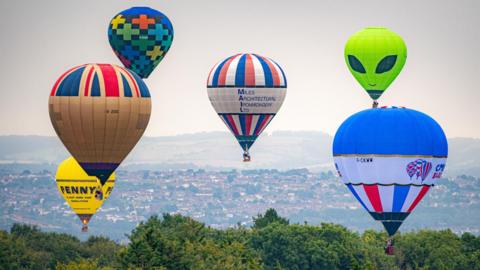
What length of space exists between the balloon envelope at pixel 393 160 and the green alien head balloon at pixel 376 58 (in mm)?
13009

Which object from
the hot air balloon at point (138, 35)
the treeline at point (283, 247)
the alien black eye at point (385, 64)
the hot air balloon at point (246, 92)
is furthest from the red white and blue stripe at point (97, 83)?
the treeline at point (283, 247)

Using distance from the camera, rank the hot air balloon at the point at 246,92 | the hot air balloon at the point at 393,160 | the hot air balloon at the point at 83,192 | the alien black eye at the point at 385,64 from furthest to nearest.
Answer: the hot air balloon at the point at 83,192, the hot air balloon at the point at 246,92, the alien black eye at the point at 385,64, the hot air balloon at the point at 393,160

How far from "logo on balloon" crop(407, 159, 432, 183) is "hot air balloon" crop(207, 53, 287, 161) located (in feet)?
55.3

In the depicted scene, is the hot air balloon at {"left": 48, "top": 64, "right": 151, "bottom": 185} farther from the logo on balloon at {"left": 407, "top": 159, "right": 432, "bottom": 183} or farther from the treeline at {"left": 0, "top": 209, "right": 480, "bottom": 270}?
the treeline at {"left": 0, "top": 209, "right": 480, "bottom": 270}

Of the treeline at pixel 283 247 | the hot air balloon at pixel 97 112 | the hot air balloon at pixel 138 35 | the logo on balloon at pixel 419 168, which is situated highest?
the hot air balloon at pixel 138 35

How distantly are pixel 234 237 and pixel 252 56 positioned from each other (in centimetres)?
1974

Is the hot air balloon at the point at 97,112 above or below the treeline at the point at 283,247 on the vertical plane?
above

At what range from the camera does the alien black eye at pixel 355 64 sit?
294ft

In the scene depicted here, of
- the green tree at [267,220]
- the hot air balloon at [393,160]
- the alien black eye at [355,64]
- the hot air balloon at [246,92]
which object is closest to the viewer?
the hot air balloon at [393,160]

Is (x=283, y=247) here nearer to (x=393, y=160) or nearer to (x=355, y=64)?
(x=355, y=64)

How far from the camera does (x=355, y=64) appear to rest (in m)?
90.2

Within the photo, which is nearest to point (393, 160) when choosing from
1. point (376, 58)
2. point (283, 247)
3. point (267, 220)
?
point (376, 58)

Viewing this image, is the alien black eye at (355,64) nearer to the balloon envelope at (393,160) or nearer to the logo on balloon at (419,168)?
the balloon envelope at (393,160)

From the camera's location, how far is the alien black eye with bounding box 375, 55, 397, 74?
3519 inches
